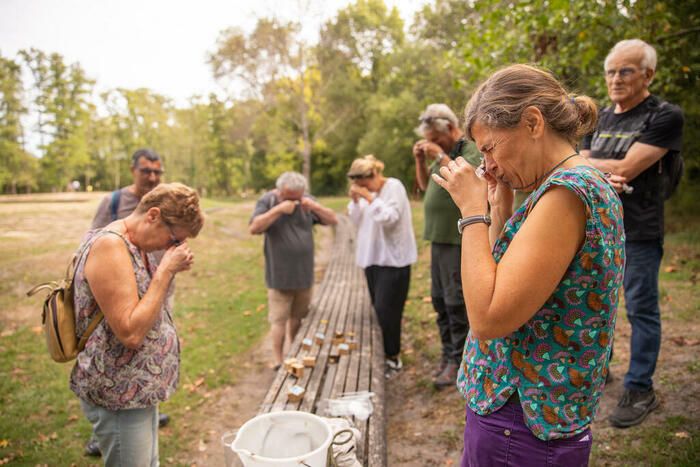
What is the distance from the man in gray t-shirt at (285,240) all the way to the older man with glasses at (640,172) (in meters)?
2.73

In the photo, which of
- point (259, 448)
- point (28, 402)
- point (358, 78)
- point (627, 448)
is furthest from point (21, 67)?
point (358, 78)

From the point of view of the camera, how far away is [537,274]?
43.9 inches

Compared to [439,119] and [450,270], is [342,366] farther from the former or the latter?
[439,119]

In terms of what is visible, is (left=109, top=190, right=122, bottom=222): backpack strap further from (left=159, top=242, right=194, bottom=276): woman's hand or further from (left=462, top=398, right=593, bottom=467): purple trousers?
(left=462, top=398, right=593, bottom=467): purple trousers

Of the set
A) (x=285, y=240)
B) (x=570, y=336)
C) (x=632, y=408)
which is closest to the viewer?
(x=570, y=336)

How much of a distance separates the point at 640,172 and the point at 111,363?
3.05 m

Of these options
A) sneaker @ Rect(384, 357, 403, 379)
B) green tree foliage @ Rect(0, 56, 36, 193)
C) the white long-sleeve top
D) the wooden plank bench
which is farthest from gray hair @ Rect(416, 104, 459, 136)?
green tree foliage @ Rect(0, 56, 36, 193)

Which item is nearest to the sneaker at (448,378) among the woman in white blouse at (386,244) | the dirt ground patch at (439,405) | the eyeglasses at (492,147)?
the dirt ground patch at (439,405)

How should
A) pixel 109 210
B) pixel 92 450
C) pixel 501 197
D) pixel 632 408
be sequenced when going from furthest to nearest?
pixel 109 210, pixel 92 450, pixel 632 408, pixel 501 197

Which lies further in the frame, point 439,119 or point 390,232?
point 390,232

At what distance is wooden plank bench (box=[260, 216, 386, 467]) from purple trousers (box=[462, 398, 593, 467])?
113 centimetres

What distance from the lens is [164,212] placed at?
221cm

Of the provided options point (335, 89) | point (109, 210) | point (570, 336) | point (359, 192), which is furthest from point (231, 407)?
point (335, 89)

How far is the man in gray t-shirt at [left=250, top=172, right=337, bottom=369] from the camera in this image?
4543 mm
